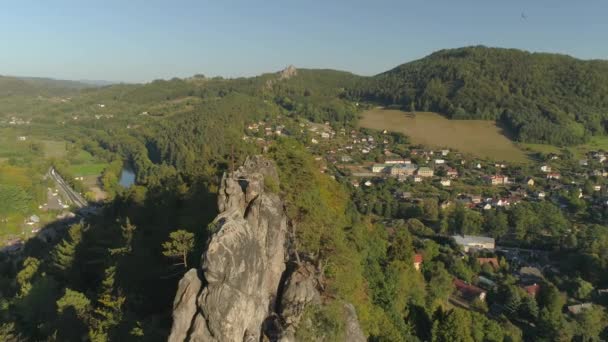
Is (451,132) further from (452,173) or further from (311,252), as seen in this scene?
(311,252)

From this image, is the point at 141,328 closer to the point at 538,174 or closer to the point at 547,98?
the point at 538,174

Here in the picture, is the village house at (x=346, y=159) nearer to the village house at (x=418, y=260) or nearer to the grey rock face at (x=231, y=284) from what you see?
the village house at (x=418, y=260)

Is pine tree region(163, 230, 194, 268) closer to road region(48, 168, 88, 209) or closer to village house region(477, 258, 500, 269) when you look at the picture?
village house region(477, 258, 500, 269)

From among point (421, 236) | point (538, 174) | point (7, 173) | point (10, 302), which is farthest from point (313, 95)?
point (10, 302)

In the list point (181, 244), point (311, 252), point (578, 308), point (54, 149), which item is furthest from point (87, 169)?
point (578, 308)

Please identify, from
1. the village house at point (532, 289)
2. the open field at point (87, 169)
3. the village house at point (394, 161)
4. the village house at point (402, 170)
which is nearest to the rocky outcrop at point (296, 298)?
the village house at point (532, 289)
